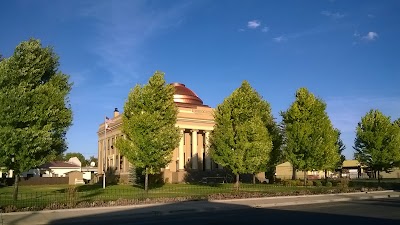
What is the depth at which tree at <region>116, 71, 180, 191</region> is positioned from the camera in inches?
1150

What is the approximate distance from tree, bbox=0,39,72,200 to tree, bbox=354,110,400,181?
29.4 metres

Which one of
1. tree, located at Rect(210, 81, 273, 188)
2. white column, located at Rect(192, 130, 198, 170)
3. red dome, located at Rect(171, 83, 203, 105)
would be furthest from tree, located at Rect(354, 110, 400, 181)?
red dome, located at Rect(171, 83, 203, 105)

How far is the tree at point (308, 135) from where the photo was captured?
37.6 m

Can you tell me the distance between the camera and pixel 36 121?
24.8m

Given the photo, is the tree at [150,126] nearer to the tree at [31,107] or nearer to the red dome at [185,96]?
the tree at [31,107]

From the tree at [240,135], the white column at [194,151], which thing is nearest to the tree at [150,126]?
the tree at [240,135]

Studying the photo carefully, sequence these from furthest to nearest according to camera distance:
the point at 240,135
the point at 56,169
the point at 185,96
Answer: the point at 56,169
the point at 185,96
the point at 240,135

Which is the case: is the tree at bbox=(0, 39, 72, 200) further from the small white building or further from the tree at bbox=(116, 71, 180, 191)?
the small white building

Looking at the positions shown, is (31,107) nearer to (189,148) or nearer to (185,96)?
(189,148)

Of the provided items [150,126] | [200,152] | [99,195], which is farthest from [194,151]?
[99,195]

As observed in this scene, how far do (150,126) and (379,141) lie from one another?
78.7ft

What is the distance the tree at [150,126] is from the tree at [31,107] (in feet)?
15.9

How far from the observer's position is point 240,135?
31391 millimetres

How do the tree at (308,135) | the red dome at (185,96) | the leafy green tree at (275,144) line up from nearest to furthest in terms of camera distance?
the tree at (308,135), the leafy green tree at (275,144), the red dome at (185,96)
